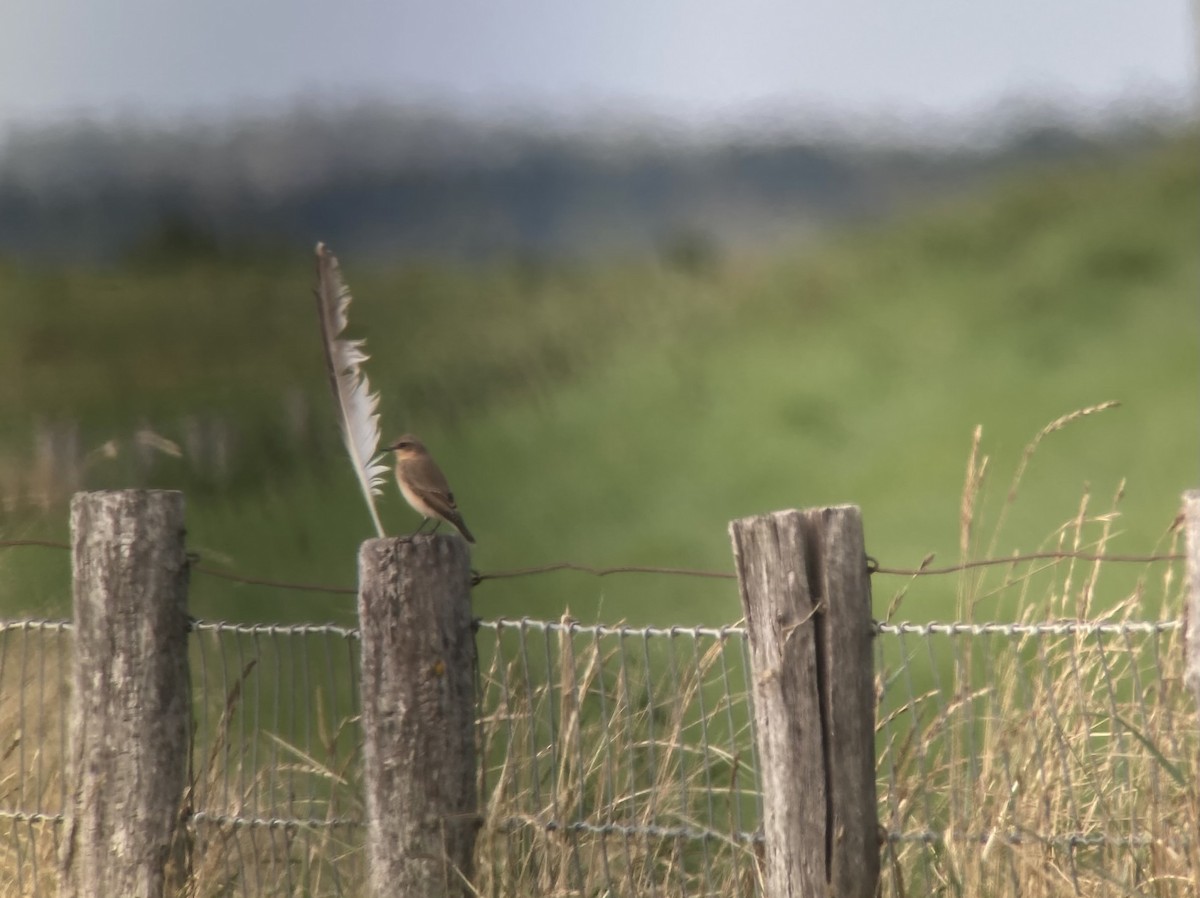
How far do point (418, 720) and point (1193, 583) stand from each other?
5.16ft

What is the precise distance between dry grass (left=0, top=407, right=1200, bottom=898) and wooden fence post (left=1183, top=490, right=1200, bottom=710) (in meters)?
0.16

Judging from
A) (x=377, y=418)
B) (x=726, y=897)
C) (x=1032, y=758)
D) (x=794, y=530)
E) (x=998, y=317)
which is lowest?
(x=726, y=897)

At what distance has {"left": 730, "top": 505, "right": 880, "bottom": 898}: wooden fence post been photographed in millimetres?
2830

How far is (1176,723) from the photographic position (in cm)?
347

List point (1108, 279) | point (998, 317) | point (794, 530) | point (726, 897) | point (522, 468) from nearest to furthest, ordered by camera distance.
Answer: point (794, 530) < point (726, 897) < point (522, 468) < point (998, 317) < point (1108, 279)

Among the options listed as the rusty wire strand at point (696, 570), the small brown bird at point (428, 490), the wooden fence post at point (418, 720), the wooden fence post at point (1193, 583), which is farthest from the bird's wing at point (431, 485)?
the wooden fence post at point (1193, 583)

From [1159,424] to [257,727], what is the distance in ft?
56.7

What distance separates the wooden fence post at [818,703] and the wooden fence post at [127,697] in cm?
158

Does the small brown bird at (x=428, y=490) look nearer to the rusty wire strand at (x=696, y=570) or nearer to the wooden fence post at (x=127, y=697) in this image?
the rusty wire strand at (x=696, y=570)

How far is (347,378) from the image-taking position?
153 inches

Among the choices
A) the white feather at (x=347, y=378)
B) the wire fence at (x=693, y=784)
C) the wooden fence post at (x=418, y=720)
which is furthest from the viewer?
the white feather at (x=347, y=378)

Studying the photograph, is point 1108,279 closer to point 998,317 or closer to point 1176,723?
point 998,317

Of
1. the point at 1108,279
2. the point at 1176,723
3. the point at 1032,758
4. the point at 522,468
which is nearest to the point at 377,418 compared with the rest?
the point at 1032,758

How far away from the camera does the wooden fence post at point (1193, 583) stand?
8.26 feet
